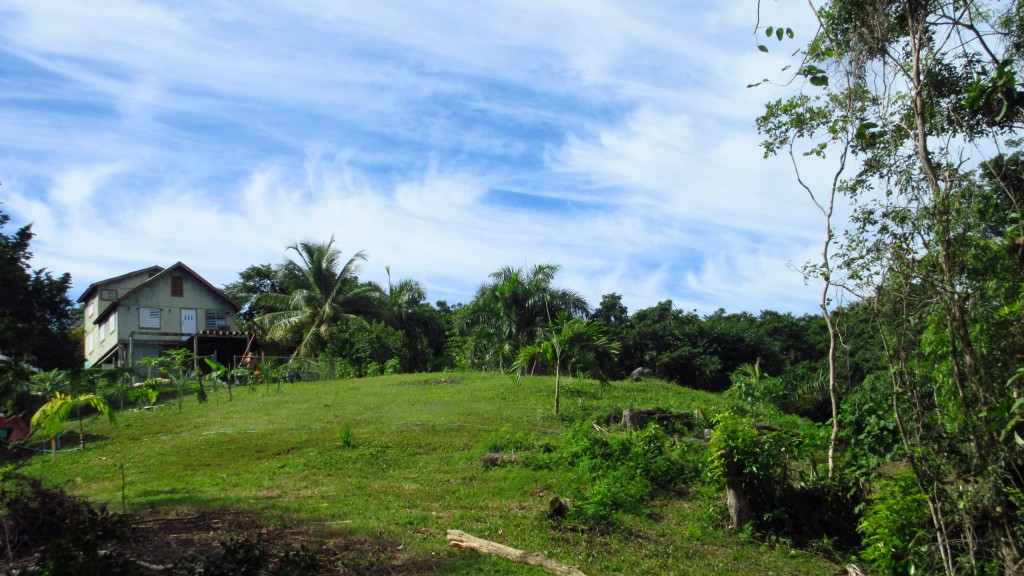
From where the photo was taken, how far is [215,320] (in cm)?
3934

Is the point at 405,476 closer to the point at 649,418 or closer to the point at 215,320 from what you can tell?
the point at 649,418

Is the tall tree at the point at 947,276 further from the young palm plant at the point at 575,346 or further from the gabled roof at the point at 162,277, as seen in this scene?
the gabled roof at the point at 162,277

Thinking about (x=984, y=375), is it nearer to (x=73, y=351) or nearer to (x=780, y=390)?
(x=73, y=351)

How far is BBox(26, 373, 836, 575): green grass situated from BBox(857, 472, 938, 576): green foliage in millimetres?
696

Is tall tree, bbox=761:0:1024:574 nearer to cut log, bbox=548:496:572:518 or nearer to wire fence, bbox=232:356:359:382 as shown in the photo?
cut log, bbox=548:496:572:518

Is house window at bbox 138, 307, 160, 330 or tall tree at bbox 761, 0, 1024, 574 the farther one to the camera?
house window at bbox 138, 307, 160, 330

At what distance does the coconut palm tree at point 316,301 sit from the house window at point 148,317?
5551mm

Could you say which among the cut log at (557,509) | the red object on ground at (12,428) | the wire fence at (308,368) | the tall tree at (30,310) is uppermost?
the tall tree at (30,310)

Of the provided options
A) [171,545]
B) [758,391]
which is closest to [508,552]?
[171,545]

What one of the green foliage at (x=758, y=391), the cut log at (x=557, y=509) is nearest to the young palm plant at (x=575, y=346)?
the green foliage at (x=758, y=391)

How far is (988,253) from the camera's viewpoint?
6.38m

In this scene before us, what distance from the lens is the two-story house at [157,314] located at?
120 feet

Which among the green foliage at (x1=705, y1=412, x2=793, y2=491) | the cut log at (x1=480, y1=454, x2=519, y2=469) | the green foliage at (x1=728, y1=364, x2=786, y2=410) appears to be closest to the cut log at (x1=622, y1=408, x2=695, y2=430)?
the cut log at (x1=480, y1=454, x2=519, y2=469)

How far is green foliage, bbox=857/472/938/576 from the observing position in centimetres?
746
